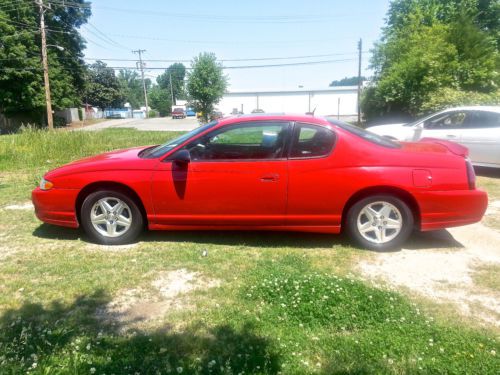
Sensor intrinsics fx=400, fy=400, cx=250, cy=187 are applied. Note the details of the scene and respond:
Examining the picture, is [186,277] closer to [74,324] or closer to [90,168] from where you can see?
[74,324]

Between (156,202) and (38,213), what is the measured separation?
152 cm

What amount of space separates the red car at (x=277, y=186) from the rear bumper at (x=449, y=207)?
0.4 inches

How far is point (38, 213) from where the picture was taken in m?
4.81

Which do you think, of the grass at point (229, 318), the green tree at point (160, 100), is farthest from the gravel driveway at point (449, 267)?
the green tree at point (160, 100)

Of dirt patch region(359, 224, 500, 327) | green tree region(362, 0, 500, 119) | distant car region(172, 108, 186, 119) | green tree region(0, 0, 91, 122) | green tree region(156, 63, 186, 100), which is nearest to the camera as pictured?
dirt patch region(359, 224, 500, 327)

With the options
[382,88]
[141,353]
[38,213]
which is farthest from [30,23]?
A: [141,353]

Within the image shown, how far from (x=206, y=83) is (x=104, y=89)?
52.9 m

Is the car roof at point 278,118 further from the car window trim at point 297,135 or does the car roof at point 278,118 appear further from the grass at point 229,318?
the grass at point 229,318

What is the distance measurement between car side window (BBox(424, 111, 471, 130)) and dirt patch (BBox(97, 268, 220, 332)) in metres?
7.21

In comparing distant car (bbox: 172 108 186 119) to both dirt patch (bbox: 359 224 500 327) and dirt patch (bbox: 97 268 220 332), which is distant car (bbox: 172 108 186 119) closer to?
dirt patch (bbox: 359 224 500 327)

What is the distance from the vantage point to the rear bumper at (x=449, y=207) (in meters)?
4.28

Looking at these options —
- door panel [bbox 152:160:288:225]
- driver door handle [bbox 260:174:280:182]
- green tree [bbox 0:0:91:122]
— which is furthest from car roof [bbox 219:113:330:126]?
green tree [bbox 0:0:91:122]

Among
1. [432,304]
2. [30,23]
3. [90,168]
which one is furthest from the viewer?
[30,23]

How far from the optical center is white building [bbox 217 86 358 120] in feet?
200
